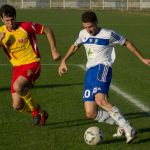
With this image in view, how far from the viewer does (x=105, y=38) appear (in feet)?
27.8

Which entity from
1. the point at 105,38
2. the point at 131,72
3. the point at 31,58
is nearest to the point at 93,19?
the point at 105,38

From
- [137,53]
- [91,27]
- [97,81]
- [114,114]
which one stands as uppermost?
[91,27]

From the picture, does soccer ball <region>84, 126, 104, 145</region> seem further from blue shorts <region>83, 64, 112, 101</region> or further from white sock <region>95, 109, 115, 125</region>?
blue shorts <region>83, 64, 112, 101</region>

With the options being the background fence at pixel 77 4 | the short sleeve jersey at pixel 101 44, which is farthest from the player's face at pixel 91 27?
the background fence at pixel 77 4

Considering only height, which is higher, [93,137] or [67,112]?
[93,137]

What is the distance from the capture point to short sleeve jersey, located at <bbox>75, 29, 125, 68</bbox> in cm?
849

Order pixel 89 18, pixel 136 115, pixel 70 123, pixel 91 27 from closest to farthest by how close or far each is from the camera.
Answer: pixel 89 18
pixel 91 27
pixel 70 123
pixel 136 115

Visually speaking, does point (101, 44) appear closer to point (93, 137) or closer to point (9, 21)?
point (93, 137)

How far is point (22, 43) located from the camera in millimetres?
9273

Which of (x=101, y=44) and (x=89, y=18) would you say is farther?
(x=101, y=44)

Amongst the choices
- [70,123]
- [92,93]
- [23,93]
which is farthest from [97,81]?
[23,93]

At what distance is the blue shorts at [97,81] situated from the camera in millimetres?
8336

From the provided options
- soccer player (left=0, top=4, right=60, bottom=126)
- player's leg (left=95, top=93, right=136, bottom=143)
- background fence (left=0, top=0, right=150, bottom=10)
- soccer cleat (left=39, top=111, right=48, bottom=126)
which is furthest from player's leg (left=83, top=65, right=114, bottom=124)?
background fence (left=0, top=0, right=150, bottom=10)

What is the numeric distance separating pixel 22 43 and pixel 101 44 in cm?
149
